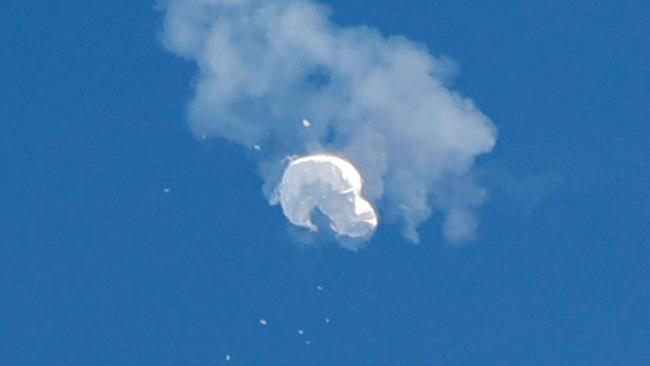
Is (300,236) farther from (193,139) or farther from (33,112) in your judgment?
(33,112)

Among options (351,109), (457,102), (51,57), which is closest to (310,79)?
(351,109)

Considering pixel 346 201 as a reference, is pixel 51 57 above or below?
above

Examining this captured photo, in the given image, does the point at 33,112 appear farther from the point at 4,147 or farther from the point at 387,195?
the point at 387,195

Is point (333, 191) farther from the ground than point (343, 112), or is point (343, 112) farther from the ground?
point (343, 112)
